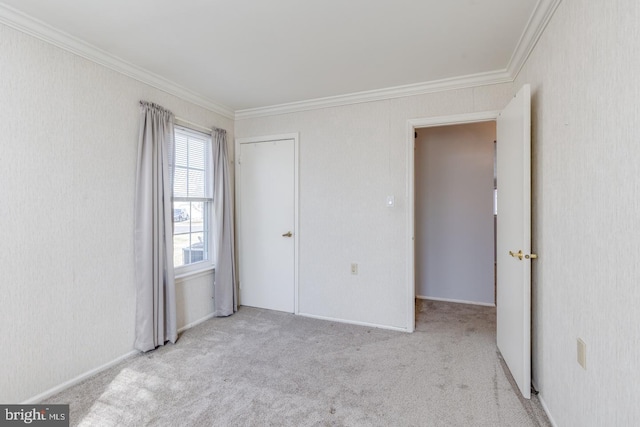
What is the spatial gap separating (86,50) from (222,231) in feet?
6.54

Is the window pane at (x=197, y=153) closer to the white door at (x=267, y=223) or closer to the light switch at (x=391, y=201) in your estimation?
the white door at (x=267, y=223)

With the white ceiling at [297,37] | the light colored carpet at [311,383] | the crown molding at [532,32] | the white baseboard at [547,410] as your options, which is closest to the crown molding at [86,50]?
the white ceiling at [297,37]

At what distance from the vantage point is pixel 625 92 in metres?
1.15

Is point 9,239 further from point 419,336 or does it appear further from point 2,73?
point 419,336

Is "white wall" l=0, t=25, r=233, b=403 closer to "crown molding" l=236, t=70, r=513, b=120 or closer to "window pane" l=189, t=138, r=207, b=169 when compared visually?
"window pane" l=189, t=138, r=207, b=169

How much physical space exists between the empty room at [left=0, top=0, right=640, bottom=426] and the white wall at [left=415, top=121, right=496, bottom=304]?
76 cm

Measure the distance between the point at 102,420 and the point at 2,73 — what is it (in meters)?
2.15

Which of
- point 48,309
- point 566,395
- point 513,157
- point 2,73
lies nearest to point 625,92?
point 513,157

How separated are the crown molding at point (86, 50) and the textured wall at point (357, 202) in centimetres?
114

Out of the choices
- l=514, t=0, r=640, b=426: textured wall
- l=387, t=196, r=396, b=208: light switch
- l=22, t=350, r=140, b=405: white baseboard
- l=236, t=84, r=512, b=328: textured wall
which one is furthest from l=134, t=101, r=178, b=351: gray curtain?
l=514, t=0, r=640, b=426: textured wall

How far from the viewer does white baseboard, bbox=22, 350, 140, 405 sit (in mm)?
2036

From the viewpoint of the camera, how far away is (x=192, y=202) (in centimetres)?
340

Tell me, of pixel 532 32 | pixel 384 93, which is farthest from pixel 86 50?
pixel 532 32

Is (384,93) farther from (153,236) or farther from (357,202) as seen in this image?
(153,236)
